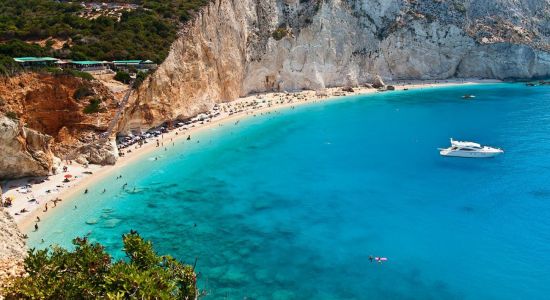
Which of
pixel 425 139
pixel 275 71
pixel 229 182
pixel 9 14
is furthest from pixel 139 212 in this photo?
pixel 275 71

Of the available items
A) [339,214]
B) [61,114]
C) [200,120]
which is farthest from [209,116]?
[339,214]

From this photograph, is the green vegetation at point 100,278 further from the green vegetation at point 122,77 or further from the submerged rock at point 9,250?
the green vegetation at point 122,77

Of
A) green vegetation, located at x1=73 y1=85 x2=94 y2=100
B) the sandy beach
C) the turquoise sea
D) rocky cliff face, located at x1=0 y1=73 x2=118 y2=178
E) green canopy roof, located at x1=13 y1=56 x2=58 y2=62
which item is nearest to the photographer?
the turquoise sea

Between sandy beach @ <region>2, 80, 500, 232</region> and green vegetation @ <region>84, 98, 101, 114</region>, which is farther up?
green vegetation @ <region>84, 98, 101, 114</region>

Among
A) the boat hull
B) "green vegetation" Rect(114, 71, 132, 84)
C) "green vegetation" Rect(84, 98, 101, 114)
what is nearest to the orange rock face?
"green vegetation" Rect(84, 98, 101, 114)

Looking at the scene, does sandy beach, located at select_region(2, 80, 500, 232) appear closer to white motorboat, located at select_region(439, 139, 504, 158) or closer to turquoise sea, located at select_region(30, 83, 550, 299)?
turquoise sea, located at select_region(30, 83, 550, 299)

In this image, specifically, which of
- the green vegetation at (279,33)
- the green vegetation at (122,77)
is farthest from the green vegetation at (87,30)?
the green vegetation at (279,33)

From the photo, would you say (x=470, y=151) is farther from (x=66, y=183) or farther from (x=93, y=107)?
(x=66, y=183)
